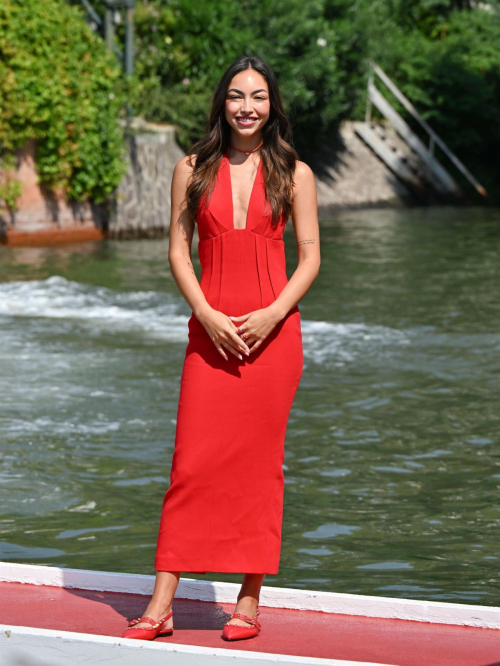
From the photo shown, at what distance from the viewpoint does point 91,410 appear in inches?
300

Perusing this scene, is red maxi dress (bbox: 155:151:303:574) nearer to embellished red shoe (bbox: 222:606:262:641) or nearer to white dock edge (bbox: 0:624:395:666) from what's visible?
embellished red shoe (bbox: 222:606:262:641)

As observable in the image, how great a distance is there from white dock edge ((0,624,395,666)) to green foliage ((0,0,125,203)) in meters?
14.2

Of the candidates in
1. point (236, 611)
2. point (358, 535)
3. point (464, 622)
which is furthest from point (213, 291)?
point (358, 535)

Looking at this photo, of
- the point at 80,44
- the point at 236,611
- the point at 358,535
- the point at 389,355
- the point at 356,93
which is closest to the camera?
the point at 236,611

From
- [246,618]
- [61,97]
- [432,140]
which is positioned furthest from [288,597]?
[432,140]

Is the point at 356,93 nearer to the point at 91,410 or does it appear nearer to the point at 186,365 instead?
the point at 91,410

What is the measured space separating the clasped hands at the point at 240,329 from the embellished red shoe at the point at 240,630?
806 millimetres

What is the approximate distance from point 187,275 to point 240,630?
3.69 ft

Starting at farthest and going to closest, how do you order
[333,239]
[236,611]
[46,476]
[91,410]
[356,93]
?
[356,93]
[333,239]
[91,410]
[46,476]
[236,611]

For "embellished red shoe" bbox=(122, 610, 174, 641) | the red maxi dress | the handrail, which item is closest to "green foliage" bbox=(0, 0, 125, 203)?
the handrail

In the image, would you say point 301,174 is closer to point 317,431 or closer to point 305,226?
point 305,226

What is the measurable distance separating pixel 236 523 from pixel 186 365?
1.73 feet

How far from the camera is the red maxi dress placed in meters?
3.45

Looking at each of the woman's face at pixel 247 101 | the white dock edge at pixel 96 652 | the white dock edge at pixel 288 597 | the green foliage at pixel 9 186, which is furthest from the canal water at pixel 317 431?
the green foliage at pixel 9 186
